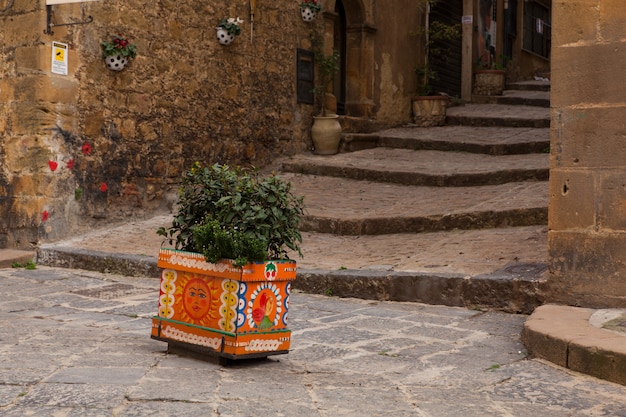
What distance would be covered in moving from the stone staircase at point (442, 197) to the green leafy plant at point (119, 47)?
242cm

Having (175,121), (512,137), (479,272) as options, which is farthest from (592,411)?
(512,137)

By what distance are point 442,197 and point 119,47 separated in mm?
3617

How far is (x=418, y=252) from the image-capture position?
7.10 m

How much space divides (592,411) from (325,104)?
8.96 metres

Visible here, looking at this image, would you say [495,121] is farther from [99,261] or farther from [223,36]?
[99,261]

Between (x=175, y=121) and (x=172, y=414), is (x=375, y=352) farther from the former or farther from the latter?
→ (x=175, y=121)

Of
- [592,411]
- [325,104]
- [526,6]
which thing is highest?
[526,6]

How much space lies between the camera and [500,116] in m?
→ 13.6

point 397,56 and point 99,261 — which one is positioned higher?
point 397,56

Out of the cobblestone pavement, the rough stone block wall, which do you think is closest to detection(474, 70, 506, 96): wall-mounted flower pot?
the rough stone block wall

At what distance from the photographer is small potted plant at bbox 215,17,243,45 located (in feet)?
32.6

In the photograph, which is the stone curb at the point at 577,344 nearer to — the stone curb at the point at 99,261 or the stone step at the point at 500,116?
the stone curb at the point at 99,261

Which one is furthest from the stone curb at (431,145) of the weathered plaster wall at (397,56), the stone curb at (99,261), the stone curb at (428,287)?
the stone curb at (428,287)

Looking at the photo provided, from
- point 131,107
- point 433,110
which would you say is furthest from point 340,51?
point 131,107
